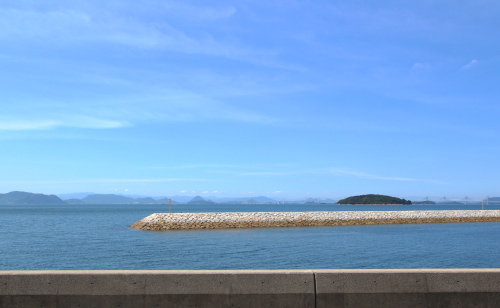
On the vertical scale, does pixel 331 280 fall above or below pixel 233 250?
above

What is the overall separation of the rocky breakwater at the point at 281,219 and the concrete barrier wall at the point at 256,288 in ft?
169

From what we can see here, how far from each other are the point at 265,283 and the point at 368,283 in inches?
59.7

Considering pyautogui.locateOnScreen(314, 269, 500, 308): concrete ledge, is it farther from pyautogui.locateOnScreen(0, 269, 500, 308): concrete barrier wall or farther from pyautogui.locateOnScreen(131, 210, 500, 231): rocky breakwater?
pyautogui.locateOnScreen(131, 210, 500, 231): rocky breakwater

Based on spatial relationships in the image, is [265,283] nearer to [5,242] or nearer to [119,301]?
[119,301]

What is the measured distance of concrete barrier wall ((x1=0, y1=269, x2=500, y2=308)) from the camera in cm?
639

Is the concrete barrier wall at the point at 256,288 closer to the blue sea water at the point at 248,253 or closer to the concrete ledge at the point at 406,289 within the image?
the concrete ledge at the point at 406,289

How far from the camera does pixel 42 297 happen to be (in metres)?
6.34

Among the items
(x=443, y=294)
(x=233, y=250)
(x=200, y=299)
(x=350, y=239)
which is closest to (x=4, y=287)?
(x=200, y=299)

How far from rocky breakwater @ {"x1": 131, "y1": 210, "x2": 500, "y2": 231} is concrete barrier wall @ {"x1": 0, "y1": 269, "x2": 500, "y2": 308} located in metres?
51.6

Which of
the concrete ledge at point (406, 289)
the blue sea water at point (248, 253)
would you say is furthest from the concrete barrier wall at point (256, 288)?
the blue sea water at point (248, 253)

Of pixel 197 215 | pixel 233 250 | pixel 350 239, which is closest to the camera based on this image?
pixel 233 250

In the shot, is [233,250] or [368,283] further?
[233,250]

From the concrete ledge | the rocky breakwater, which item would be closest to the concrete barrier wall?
the concrete ledge

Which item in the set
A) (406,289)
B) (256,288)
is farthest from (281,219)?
(256,288)
